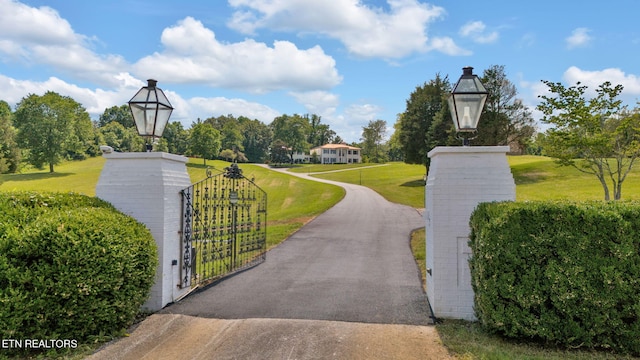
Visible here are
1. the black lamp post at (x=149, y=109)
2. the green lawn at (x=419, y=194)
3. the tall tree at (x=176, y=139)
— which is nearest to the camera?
the green lawn at (x=419, y=194)

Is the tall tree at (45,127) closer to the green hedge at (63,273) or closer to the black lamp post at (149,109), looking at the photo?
the black lamp post at (149,109)

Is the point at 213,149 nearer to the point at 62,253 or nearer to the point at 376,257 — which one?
the point at 376,257

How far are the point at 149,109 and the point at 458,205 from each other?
4.98 meters

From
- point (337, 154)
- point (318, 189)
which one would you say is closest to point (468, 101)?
point (318, 189)

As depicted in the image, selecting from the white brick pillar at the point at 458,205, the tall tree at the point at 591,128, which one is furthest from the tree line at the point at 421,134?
the white brick pillar at the point at 458,205

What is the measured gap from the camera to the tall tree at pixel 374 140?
8583 cm

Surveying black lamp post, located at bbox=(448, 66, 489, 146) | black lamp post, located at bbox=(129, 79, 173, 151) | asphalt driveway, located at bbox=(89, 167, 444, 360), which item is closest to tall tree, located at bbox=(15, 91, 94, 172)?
asphalt driveway, located at bbox=(89, 167, 444, 360)

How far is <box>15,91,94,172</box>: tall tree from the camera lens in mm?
43844

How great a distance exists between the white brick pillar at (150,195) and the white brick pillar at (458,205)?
13.0ft

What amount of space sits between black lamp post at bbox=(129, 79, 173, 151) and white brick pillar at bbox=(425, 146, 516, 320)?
14.6 ft

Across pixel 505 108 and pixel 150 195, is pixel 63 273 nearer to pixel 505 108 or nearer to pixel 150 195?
pixel 150 195

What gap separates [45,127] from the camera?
4422 centimetres

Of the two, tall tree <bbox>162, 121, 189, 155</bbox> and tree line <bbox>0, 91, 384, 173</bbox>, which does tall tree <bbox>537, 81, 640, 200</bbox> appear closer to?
tree line <bbox>0, 91, 384, 173</bbox>

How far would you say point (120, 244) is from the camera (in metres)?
4.22
